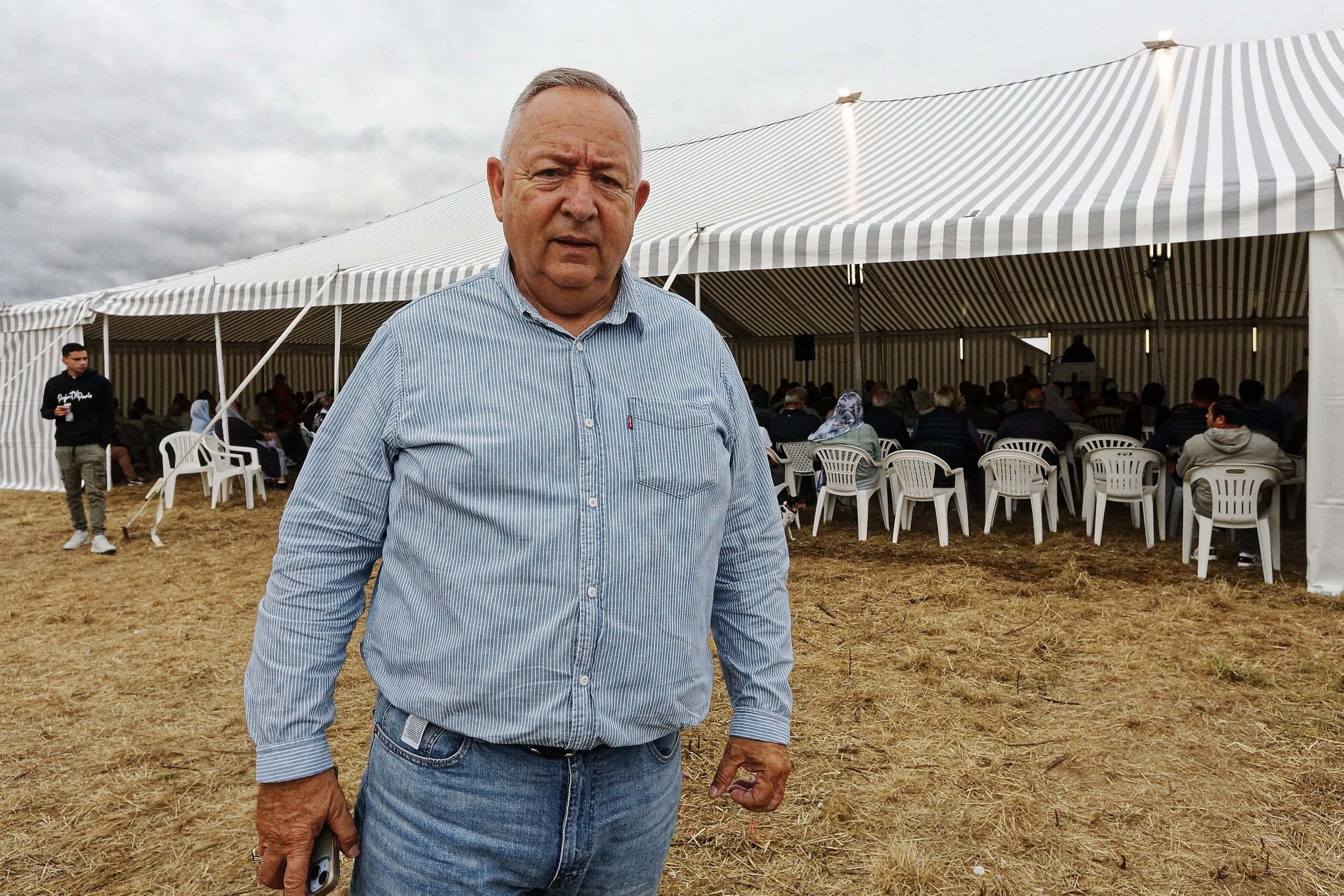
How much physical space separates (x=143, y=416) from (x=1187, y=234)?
1364cm

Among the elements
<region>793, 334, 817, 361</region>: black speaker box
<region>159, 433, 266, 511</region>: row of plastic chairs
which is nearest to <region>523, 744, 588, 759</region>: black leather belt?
<region>159, 433, 266, 511</region>: row of plastic chairs

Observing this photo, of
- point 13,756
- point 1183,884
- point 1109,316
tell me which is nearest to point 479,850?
point 1183,884

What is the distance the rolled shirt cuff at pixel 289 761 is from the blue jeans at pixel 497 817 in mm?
80

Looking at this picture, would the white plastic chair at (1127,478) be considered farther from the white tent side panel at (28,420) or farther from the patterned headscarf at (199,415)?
the white tent side panel at (28,420)

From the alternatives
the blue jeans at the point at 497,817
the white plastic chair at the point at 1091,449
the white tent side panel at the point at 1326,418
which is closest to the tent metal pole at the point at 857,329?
the white plastic chair at the point at 1091,449

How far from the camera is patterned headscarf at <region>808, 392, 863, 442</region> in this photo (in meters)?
7.38

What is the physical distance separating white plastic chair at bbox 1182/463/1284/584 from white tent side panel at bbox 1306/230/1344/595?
1.07 ft

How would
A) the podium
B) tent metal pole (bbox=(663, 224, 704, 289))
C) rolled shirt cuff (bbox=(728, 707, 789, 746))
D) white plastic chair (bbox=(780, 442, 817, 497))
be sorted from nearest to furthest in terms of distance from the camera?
rolled shirt cuff (bbox=(728, 707, 789, 746)) → tent metal pole (bbox=(663, 224, 704, 289)) → white plastic chair (bbox=(780, 442, 817, 497)) → the podium

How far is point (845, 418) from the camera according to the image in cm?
740

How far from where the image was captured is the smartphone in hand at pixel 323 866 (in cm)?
116

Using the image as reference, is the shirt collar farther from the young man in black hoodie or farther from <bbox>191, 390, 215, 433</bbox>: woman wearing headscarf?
<bbox>191, 390, 215, 433</bbox>: woman wearing headscarf

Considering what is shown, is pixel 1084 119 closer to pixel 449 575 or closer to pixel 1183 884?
pixel 1183 884

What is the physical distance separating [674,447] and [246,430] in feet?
36.2

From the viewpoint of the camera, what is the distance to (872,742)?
3.28 metres
